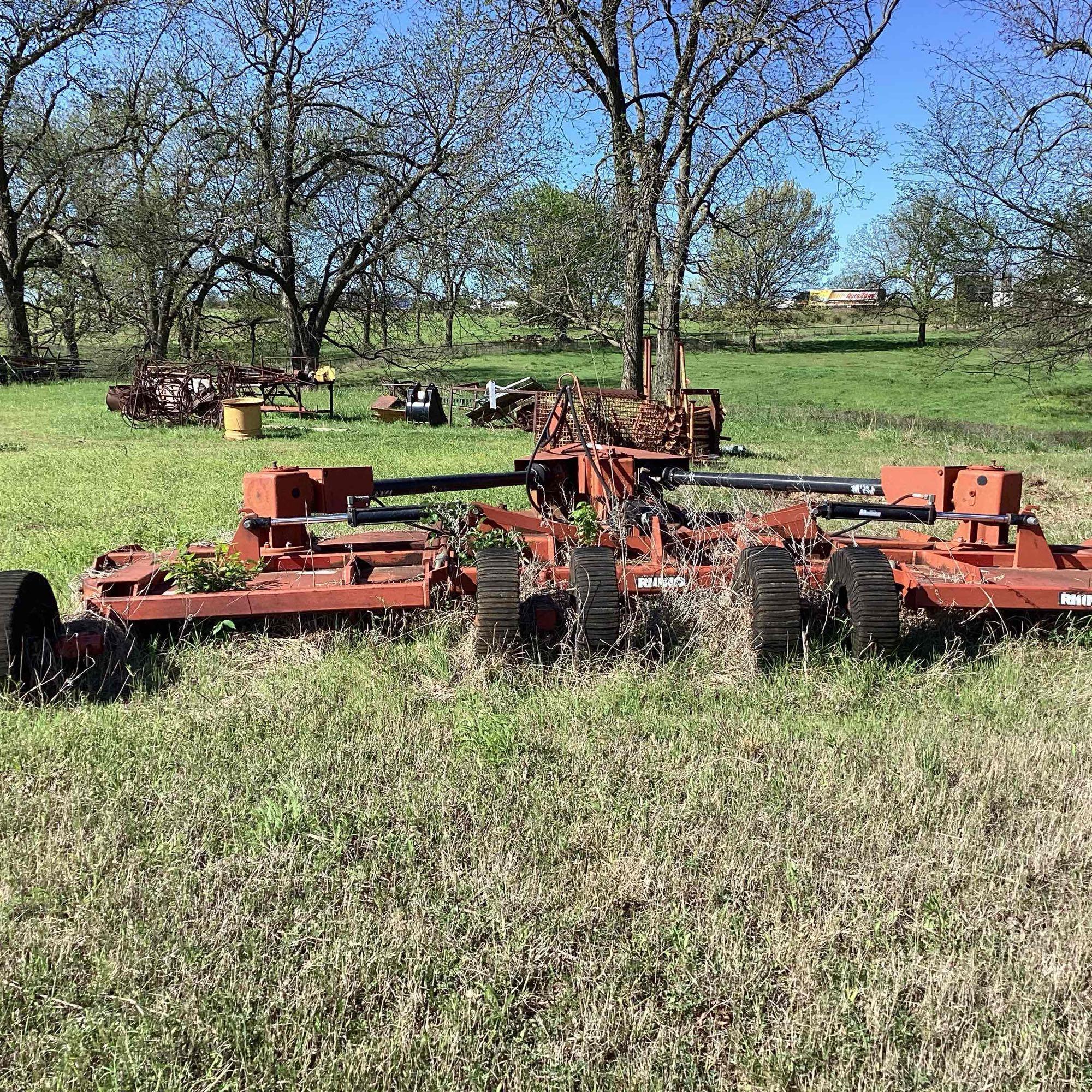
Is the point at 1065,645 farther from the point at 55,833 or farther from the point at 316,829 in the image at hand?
the point at 55,833

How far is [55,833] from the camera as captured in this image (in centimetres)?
320

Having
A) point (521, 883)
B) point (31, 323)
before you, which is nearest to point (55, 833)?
point (521, 883)

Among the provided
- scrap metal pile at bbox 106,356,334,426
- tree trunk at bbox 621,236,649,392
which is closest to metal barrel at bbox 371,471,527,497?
tree trunk at bbox 621,236,649,392

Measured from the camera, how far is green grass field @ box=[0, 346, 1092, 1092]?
2.32 m

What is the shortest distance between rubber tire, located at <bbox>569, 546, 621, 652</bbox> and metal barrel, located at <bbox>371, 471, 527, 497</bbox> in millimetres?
1731

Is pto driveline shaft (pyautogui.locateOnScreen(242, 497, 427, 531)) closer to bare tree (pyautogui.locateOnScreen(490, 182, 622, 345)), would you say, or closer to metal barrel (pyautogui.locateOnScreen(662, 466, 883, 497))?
metal barrel (pyautogui.locateOnScreen(662, 466, 883, 497))

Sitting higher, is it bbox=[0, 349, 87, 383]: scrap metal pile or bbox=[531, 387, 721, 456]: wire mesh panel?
bbox=[0, 349, 87, 383]: scrap metal pile

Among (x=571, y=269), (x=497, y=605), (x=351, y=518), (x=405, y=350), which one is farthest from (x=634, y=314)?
(x=497, y=605)

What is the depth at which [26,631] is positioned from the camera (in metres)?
4.30

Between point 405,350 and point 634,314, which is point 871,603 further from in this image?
point 405,350

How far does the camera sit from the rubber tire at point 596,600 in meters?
4.55

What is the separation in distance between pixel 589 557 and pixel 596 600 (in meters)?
0.23

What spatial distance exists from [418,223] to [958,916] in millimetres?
25498

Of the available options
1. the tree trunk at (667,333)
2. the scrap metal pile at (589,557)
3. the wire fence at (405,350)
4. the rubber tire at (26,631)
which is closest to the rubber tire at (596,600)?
the scrap metal pile at (589,557)
